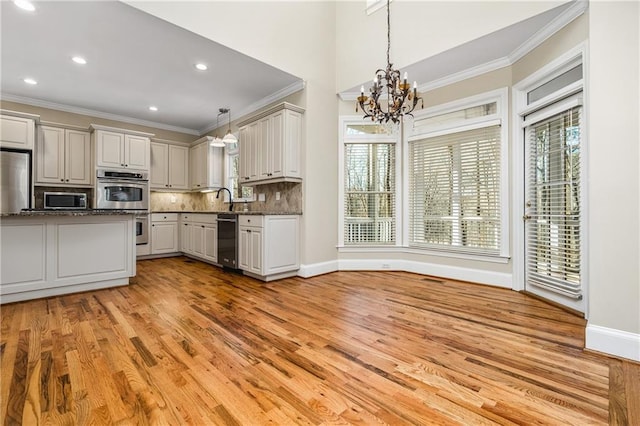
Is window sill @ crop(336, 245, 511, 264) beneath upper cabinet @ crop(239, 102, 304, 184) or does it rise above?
beneath

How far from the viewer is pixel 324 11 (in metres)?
4.57

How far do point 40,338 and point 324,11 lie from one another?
513 cm

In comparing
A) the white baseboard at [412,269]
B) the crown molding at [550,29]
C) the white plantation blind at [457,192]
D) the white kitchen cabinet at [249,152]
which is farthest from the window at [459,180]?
the white kitchen cabinet at [249,152]

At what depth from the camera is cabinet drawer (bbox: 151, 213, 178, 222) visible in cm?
595

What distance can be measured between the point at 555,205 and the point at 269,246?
3.33 meters

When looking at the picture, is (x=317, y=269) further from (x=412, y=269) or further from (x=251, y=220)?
(x=412, y=269)

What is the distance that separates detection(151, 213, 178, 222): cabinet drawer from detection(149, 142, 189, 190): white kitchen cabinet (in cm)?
66

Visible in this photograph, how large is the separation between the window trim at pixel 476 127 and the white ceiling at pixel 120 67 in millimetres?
1960

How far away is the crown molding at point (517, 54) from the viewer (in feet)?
9.07

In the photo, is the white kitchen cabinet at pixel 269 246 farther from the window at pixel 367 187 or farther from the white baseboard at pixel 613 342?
the white baseboard at pixel 613 342

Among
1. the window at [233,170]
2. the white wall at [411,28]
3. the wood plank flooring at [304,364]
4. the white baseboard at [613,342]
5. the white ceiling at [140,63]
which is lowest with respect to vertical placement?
the wood plank flooring at [304,364]

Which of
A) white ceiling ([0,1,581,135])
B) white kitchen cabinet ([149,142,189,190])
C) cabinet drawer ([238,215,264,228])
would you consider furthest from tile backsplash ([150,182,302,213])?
white ceiling ([0,1,581,135])

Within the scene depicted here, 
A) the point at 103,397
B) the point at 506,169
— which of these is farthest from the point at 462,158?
the point at 103,397

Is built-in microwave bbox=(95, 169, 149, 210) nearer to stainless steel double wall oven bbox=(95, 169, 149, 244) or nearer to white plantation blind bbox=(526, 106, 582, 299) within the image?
stainless steel double wall oven bbox=(95, 169, 149, 244)
